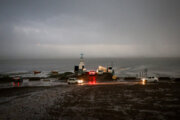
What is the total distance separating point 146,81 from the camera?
1155 inches

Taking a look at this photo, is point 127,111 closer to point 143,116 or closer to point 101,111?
point 143,116

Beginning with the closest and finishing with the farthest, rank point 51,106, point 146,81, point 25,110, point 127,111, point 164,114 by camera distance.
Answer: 1. point 164,114
2. point 127,111
3. point 25,110
4. point 51,106
5. point 146,81

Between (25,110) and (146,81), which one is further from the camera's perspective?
(146,81)

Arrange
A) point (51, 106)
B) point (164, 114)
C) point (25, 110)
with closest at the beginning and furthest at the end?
point (164, 114)
point (25, 110)
point (51, 106)

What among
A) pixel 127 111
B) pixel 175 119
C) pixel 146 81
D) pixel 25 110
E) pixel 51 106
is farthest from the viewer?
pixel 146 81

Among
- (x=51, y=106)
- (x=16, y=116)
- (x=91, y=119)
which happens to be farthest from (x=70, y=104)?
(x=16, y=116)

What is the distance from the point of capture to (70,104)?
47.8 feet

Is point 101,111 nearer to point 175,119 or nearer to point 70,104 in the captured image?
point 70,104

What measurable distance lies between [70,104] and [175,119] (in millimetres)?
10311

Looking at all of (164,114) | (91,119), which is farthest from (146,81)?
(91,119)

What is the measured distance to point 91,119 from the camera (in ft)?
35.2

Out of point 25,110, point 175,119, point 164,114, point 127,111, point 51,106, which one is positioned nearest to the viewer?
point 175,119

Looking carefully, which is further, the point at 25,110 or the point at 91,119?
the point at 25,110

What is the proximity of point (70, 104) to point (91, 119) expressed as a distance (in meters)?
4.52
